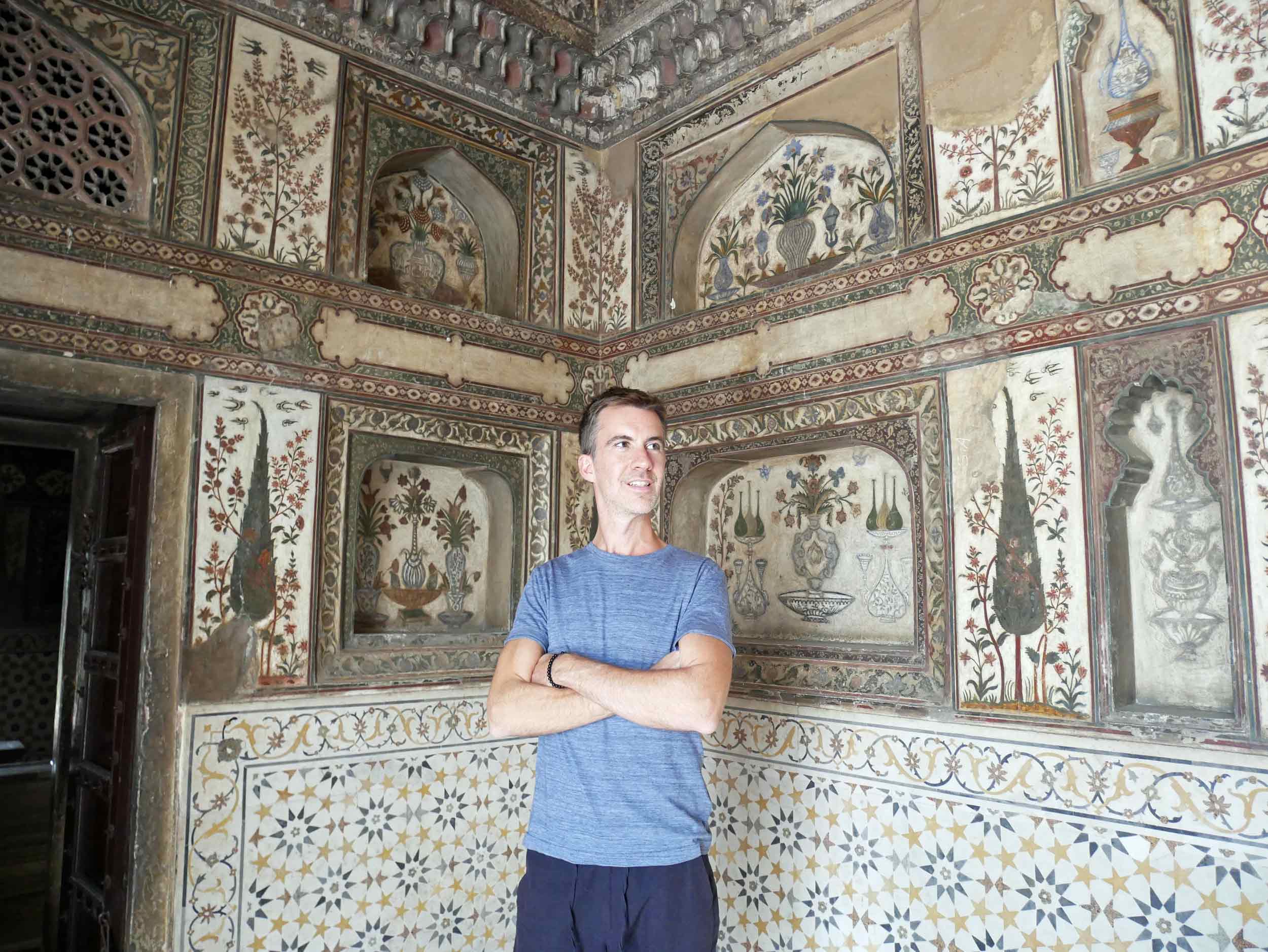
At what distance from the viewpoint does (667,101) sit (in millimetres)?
4395

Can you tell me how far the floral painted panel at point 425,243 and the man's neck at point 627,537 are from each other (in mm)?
2405

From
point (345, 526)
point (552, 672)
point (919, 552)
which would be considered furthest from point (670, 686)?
point (345, 526)

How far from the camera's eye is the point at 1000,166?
305cm

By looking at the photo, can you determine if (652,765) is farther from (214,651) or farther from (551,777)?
(214,651)

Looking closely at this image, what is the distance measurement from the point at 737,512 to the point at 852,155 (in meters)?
1.70

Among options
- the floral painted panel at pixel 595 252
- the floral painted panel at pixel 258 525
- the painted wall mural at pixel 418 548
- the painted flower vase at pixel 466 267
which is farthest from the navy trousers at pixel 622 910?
the painted flower vase at pixel 466 267

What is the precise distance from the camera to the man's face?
2068 mm

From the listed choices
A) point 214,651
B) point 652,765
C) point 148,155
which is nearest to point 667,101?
point 148,155

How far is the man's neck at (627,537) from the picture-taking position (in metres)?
2.11

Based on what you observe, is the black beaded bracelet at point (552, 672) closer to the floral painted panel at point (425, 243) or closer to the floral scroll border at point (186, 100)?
the floral scroll border at point (186, 100)

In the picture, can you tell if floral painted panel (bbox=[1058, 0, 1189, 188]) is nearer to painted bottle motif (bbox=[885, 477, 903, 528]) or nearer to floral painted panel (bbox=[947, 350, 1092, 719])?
floral painted panel (bbox=[947, 350, 1092, 719])

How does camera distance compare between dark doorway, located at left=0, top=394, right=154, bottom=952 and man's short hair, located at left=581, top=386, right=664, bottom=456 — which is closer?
man's short hair, located at left=581, top=386, right=664, bottom=456

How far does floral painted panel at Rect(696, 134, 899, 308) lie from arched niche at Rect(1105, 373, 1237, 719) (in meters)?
1.26

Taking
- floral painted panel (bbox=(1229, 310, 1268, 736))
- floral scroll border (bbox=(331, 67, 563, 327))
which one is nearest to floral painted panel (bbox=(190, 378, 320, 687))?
floral scroll border (bbox=(331, 67, 563, 327))
